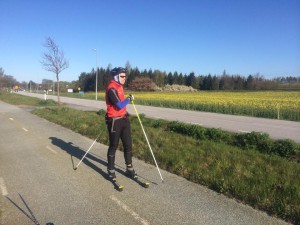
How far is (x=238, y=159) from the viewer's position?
712 centimetres

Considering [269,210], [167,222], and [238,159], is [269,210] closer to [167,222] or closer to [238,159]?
[167,222]

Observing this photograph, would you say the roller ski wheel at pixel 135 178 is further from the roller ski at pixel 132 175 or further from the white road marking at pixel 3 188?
the white road marking at pixel 3 188

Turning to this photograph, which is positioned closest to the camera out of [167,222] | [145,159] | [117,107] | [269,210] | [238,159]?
[167,222]

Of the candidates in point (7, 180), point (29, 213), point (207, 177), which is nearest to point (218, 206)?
point (207, 177)

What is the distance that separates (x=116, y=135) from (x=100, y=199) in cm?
132

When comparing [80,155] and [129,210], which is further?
[80,155]

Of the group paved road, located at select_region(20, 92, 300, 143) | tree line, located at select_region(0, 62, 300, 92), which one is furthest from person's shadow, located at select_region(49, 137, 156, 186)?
tree line, located at select_region(0, 62, 300, 92)

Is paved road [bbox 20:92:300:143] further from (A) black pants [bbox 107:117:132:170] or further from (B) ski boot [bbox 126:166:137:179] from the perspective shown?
(A) black pants [bbox 107:117:132:170]

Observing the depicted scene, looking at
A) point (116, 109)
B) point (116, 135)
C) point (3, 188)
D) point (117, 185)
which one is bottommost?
point (3, 188)

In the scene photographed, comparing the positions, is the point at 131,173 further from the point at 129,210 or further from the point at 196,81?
the point at 196,81

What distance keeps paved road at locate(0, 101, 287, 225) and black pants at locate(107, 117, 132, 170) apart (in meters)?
0.44

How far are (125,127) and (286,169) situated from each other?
3.33 meters

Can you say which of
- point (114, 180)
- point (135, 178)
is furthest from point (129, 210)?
point (135, 178)

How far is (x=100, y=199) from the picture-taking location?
507cm
